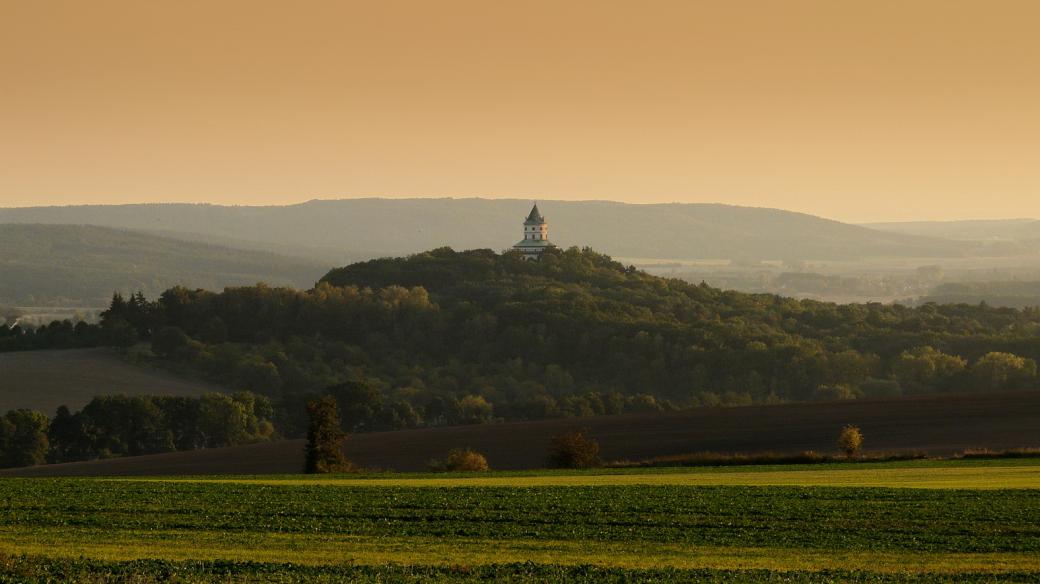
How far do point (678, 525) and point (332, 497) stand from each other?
1111 cm

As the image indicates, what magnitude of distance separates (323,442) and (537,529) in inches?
988

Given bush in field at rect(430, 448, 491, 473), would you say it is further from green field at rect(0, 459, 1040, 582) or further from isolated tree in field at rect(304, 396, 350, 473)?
green field at rect(0, 459, 1040, 582)

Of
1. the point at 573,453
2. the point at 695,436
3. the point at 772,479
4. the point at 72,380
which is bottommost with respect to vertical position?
the point at 72,380

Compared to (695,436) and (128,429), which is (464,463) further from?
(128,429)

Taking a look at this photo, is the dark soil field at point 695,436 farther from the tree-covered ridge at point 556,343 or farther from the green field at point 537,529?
the tree-covered ridge at point 556,343

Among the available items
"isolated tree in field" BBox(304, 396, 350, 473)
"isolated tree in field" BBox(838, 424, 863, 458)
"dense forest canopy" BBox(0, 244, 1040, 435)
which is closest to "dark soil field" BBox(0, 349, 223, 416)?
"dense forest canopy" BBox(0, 244, 1040, 435)

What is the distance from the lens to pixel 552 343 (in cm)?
15938

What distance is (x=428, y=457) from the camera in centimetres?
7256

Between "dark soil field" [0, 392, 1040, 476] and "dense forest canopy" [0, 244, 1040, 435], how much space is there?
83.0 ft

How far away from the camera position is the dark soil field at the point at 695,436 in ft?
224

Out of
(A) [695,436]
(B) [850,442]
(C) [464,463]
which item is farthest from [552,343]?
(C) [464,463]

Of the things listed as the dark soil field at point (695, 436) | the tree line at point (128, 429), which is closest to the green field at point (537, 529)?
the dark soil field at point (695, 436)

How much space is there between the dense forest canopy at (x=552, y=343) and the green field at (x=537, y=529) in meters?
66.3

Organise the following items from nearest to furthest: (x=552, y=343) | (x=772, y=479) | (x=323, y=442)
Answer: (x=772, y=479)
(x=323, y=442)
(x=552, y=343)
